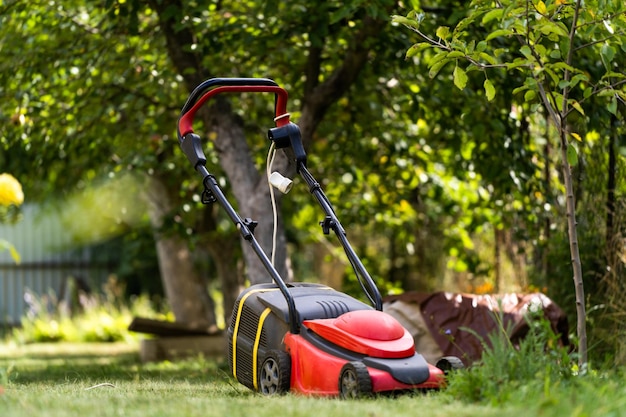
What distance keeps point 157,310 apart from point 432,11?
997 centimetres

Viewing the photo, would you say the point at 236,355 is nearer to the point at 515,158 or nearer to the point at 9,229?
the point at 515,158

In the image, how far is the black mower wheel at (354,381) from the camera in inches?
159

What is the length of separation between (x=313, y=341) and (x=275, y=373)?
24 centimetres

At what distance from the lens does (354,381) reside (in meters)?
4.08

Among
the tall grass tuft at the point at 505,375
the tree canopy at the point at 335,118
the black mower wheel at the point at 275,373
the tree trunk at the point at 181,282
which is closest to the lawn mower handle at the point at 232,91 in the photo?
the tree canopy at the point at 335,118

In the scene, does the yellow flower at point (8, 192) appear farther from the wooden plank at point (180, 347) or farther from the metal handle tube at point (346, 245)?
the wooden plank at point (180, 347)

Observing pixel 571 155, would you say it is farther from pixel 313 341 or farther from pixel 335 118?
pixel 335 118

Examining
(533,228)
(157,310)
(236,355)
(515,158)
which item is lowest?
(157,310)

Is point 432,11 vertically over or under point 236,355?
over

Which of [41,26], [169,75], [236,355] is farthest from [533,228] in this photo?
[41,26]

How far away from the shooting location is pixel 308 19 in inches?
266

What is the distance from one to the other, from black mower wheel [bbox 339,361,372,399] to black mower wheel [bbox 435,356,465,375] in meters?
0.49

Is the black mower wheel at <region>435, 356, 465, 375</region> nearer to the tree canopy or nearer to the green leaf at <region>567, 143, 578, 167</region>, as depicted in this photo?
the green leaf at <region>567, 143, 578, 167</region>

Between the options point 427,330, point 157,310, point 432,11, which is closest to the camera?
point 427,330
